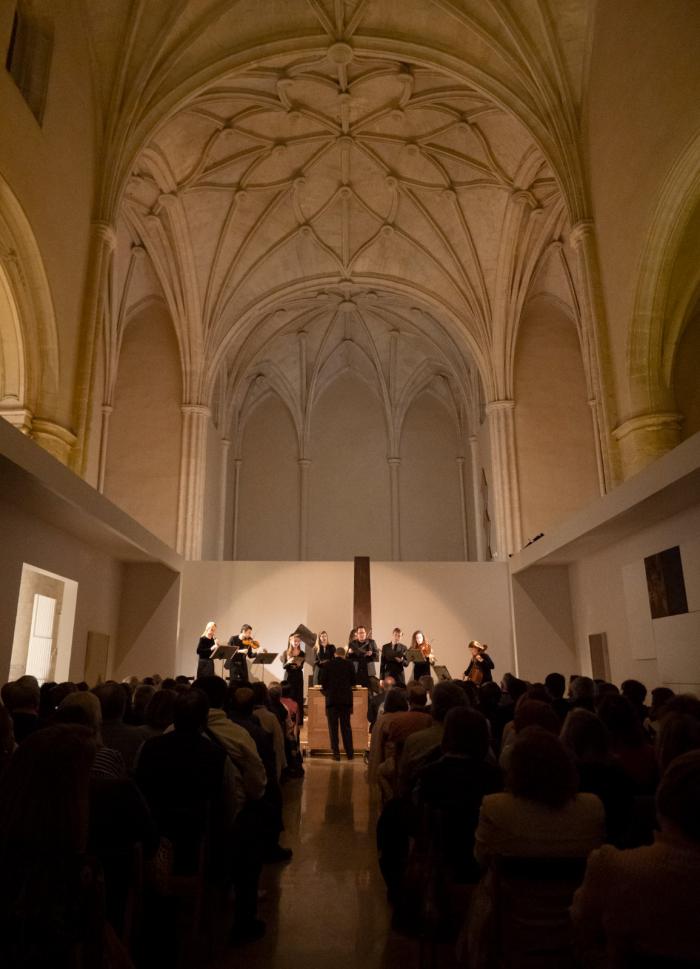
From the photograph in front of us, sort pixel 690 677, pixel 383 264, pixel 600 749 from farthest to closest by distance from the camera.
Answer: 1. pixel 383 264
2. pixel 690 677
3. pixel 600 749

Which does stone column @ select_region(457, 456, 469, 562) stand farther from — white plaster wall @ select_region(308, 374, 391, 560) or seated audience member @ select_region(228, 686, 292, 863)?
seated audience member @ select_region(228, 686, 292, 863)

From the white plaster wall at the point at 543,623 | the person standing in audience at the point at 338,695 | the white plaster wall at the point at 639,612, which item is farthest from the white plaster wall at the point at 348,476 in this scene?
the person standing in audience at the point at 338,695

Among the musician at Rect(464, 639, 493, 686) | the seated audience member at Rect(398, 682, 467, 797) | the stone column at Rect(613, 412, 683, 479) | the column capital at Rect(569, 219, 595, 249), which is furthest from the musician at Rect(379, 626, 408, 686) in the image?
the column capital at Rect(569, 219, 595, 249)

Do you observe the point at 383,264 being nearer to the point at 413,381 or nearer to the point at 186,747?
the point at 413,381

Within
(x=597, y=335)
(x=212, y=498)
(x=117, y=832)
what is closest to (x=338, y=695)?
(x=597, y=335)

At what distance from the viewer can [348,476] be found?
25.5 m

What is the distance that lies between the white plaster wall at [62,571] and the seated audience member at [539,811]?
6.55m

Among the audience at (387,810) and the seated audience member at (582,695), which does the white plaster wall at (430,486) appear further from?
the audience at (387,810)

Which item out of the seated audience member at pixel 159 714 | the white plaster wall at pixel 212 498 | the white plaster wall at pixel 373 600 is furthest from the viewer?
the white plaster wall at pixel 212 498

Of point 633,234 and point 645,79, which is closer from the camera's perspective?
point 645,79

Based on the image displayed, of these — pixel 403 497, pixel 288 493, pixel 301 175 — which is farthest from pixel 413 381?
pixel 301 175

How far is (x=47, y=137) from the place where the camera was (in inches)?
391

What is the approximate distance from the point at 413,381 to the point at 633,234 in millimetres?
14931

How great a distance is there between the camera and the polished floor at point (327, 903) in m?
3.29
